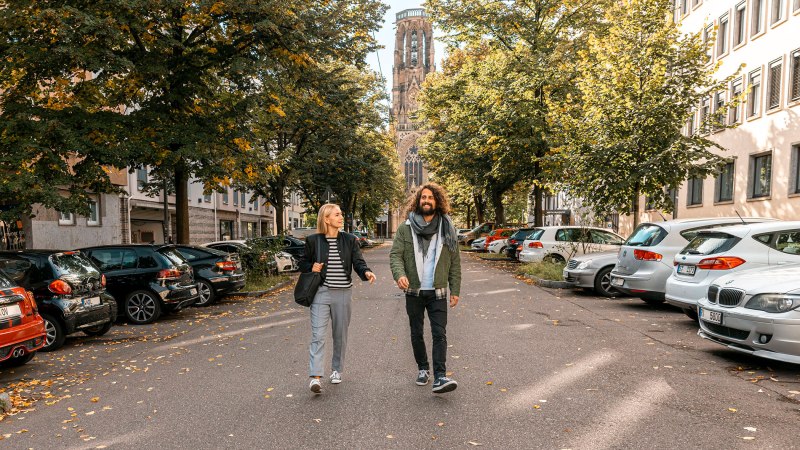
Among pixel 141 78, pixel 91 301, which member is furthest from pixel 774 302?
pixel 141 78

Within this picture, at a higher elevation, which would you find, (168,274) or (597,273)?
(168,274)

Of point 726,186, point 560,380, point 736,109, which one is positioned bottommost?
point 560,380

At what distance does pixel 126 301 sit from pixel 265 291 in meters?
5.25

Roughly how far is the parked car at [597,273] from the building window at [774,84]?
14.1 m

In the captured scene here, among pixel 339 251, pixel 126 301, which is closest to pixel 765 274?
pixel 339 251

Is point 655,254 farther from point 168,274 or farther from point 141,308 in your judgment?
point 141,308

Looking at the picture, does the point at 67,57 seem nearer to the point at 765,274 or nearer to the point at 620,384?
the point at 620,384

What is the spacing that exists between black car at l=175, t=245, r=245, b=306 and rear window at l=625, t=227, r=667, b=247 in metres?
8.84

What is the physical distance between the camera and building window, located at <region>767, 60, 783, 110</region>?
2369cm

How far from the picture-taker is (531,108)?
22750 millimetres

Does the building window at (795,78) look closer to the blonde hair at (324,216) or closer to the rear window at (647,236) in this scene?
the rear window at (647,236)

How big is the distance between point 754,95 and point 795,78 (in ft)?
9.76

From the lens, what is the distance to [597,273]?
14477mm

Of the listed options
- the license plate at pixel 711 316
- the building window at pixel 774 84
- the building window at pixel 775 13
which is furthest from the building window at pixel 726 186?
the license plate at pixel 711 316
